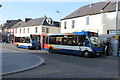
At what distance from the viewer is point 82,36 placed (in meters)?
15.1

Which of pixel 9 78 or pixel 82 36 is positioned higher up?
pixel 82 36

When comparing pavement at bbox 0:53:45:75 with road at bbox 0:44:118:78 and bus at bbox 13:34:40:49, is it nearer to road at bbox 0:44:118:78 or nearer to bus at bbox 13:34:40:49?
road at bbox 0:44:118:78

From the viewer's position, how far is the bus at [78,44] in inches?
575

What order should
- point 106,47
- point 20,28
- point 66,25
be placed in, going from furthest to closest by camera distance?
point 20,28, point 66,25, point 106,47

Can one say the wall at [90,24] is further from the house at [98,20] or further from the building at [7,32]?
the building at [7,32]

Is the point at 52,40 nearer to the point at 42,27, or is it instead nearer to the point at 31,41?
the point at 31,41

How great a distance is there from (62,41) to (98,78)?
1100 centimetres

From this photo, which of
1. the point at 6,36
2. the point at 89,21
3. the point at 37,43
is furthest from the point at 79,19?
the point at 6,36

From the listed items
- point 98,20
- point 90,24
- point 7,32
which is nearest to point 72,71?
point 98,20

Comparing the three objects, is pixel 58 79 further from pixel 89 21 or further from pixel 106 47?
pixel 89 21

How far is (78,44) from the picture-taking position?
51.0ft

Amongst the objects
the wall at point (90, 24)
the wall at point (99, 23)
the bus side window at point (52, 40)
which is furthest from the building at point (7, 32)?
the bus side window at point (52, 40)

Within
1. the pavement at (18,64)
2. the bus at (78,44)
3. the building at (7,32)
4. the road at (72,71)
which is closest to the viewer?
the road at (72,71)

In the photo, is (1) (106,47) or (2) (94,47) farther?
(1) (106,47)
